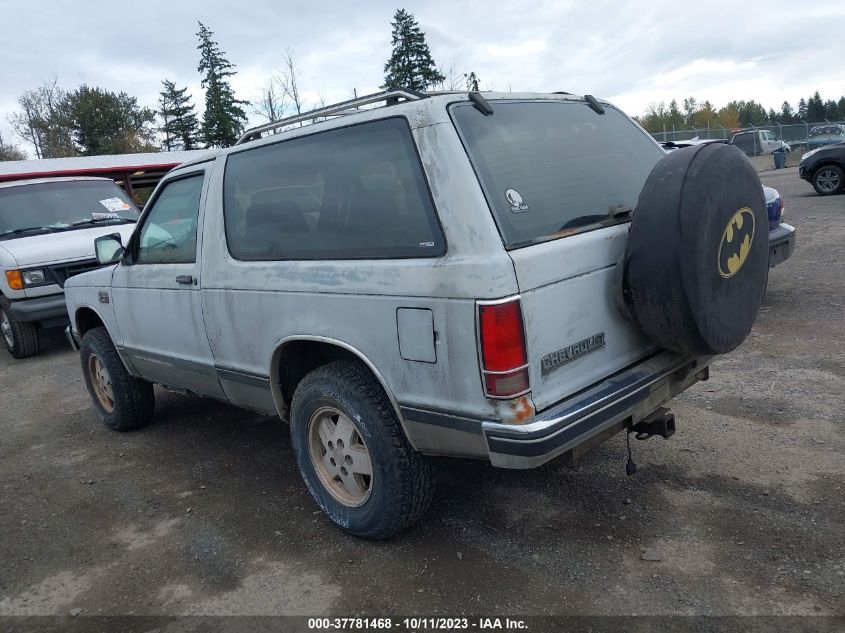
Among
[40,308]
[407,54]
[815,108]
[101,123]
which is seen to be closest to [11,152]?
[101,123]

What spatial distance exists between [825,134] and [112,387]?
35.5 metres

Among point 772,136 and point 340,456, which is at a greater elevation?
point 772,136

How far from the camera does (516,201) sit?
272cm

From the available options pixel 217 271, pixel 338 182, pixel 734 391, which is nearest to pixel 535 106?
pixel 338 182

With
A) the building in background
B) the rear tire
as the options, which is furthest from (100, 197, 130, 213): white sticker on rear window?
the building in background

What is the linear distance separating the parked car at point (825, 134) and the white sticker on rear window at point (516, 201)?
32.7 m

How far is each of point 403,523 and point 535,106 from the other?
6.77 ft

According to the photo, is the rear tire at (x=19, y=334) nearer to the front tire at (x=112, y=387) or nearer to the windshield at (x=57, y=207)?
the windshield at (x=57, y=207)

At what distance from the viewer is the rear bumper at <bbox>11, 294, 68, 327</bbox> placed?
7793mm

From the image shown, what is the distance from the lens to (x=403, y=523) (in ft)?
10.3

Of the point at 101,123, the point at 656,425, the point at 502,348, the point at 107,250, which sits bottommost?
the point at 656,425

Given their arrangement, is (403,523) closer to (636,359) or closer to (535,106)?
(636,359)

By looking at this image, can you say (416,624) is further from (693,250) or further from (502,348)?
(693,250)

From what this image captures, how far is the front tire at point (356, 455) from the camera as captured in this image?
2.99m
